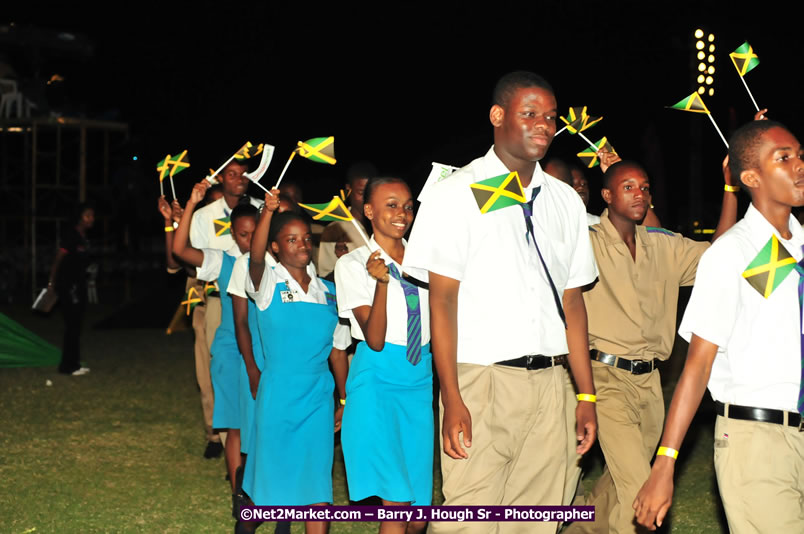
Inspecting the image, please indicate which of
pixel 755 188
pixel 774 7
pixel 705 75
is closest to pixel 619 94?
pixel 774 7

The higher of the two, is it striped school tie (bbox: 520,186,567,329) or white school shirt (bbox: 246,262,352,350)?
striped school tie (bbox: 520,186,567,329)

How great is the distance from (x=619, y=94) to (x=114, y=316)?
566 inches

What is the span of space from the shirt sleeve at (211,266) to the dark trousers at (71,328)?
631 centimetres

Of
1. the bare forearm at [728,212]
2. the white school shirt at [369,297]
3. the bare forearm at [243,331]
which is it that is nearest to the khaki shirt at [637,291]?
the bare forearm at [728,212]

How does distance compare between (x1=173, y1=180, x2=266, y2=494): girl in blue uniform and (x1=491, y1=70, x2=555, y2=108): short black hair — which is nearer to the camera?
(x1=491, y1=70, x2=555, y2=108): short black hair

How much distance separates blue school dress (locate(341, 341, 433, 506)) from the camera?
514 cm

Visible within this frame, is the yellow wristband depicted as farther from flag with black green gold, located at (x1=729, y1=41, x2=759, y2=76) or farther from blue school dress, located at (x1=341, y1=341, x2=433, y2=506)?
flag with black green gold, located at (x1=729, y1=41, x2=759, y2=76)

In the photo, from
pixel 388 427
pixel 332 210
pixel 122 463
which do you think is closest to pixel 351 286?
pixel 332 210

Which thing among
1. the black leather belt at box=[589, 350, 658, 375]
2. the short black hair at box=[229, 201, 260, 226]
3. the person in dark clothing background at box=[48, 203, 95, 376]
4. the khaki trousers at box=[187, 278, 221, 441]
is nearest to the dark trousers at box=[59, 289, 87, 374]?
the person in dark clothing background at box=[48, 203, 95, 376]

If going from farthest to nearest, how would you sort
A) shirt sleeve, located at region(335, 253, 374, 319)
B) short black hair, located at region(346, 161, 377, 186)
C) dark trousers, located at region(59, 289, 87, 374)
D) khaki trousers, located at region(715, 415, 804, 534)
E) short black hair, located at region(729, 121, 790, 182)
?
1. dark trousers, located at region(59, 289, 87, 374)
2. short black hair, located at region(346, 161, 377, 186)
3. shirt sleeve, located at region(335, 253, 374, 319)
4. short black hair, located at region(729, 121, 790, 182)
5. khaki trousers, located at region(715, 415, 804, 534)

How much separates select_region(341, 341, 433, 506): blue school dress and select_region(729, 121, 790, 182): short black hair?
1.93 m

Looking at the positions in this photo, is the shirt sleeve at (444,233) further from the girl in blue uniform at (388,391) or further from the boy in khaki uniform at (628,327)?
the boy in khaki uniform at (628,327)

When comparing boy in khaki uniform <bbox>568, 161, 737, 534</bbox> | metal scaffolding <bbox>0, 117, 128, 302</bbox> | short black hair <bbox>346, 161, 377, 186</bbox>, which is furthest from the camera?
metal scaffolding <bbox>0, 117, 128, 302</bbox>

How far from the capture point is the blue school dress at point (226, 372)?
703 centimetres
